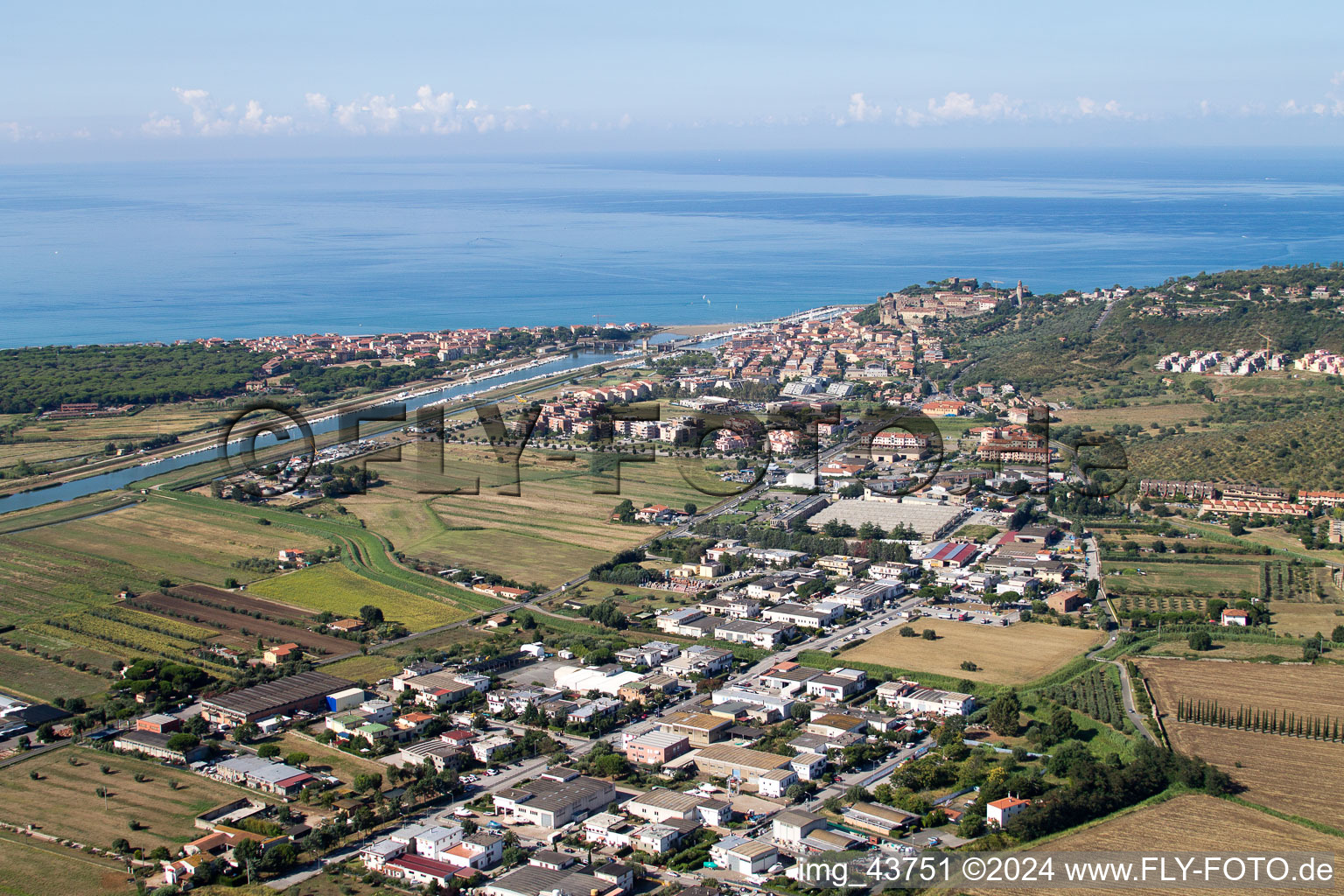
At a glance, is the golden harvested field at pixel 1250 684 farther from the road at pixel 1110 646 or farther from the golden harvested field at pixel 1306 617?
the golden harvested field at pixel 1306 617

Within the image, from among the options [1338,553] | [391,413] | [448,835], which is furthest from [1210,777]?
[391,413]

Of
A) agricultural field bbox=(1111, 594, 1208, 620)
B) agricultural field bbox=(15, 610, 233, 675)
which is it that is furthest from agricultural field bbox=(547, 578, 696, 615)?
agricultural field bbox=(1111, 594, 1208, 620)

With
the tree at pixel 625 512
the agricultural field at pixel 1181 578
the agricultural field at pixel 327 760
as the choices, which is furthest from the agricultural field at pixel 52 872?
the agricultural field at pixel 1181 578

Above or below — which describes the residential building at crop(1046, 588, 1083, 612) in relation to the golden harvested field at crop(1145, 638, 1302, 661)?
above

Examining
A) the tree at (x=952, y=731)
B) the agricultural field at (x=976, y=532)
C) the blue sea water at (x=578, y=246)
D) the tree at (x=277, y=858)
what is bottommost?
the tree at (x=277, y=858)

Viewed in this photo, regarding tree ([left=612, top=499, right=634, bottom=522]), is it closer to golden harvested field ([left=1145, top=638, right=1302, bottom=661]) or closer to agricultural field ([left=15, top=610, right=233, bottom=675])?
agricultural field ([left=15, top=610, right=233, bottom=675])

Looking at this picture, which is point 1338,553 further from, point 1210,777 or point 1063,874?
point 1063,874

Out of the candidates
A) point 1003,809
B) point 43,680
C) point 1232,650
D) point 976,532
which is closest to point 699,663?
point 1003,809
